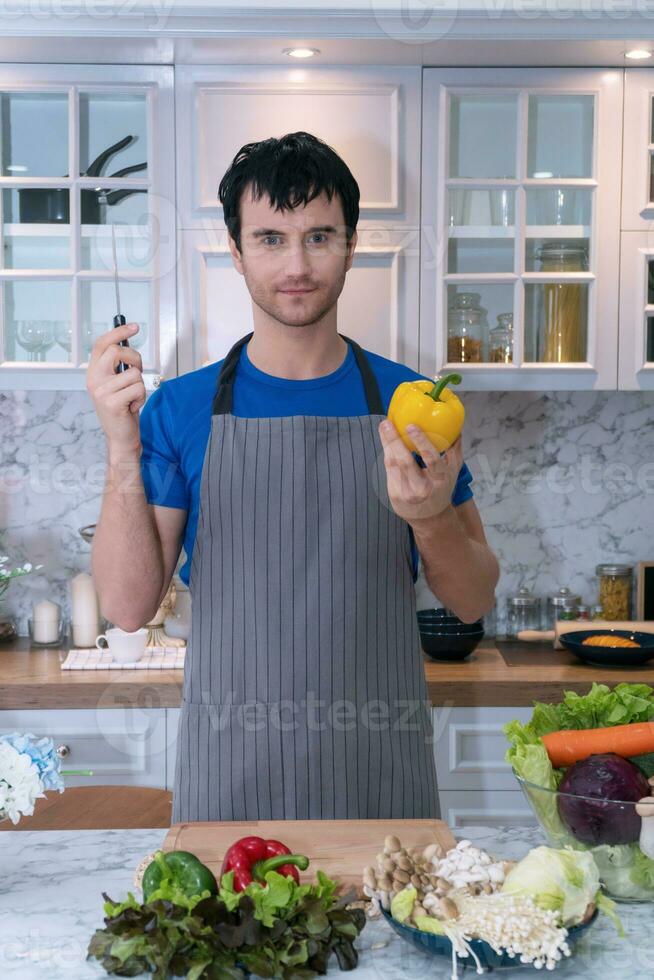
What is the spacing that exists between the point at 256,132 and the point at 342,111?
21cm

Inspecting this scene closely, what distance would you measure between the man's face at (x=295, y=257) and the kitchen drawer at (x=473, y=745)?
117cm

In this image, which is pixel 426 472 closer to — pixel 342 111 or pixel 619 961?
pixel 619 961

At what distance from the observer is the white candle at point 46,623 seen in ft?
9.54

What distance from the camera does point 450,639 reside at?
2.71 metres

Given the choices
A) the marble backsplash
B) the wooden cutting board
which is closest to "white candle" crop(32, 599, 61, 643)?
the marble backsplash

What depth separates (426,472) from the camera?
1398 mm

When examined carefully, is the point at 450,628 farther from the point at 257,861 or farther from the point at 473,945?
the point at 473,945

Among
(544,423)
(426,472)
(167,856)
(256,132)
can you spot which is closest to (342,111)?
(256,132)

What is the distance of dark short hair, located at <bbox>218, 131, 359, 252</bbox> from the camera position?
1.73 m

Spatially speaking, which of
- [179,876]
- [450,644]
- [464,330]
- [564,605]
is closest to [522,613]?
[564,605]

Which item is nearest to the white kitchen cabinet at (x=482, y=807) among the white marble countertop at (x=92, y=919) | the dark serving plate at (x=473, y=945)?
the white marble countertop at (x=92, y=919)

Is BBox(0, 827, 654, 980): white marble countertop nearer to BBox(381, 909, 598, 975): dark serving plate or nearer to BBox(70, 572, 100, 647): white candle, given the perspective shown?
BBox(381, 909, 598, 975): dark serving plate

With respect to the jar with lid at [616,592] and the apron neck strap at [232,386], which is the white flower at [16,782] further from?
the jar with lid at [616,592]

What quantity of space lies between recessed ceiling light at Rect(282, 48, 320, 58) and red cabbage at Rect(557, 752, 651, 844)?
73.9 inches
